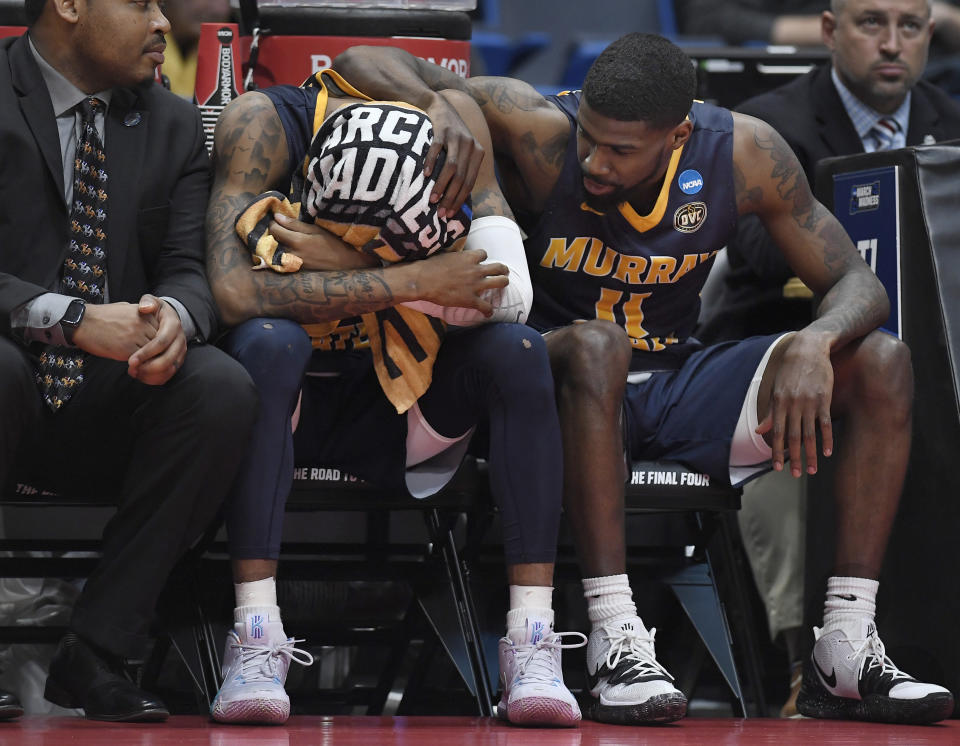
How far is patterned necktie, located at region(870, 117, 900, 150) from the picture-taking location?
3838mm

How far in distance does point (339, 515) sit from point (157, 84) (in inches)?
40.9

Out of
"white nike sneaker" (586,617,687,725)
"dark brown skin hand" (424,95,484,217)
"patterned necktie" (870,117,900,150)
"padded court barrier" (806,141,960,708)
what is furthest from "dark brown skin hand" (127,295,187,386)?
"patterned necktie" (870,117,900,150)

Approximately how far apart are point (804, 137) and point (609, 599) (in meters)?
1.66

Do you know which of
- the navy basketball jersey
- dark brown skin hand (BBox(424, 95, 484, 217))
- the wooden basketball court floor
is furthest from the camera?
the navy basketball jersey

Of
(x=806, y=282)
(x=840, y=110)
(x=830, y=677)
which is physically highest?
(x=840, y=110)

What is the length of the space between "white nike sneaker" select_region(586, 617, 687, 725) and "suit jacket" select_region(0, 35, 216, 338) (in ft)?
2.91

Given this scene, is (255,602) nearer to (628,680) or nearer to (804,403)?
(628,680)

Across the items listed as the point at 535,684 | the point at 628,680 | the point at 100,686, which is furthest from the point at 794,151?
the point at 100,686

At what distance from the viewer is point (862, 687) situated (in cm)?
256

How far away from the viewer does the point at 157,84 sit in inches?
108

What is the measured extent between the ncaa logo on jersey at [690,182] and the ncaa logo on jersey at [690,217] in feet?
0.09

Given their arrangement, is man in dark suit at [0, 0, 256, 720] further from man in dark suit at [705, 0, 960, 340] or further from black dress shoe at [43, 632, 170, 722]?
man in dark suit at [705, 0, 960, 340]

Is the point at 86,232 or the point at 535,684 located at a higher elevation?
the point at 86,232

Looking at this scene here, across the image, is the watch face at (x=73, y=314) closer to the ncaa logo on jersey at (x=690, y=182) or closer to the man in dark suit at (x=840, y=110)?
the ncaa logo on jersey at (x=690, y=182)
